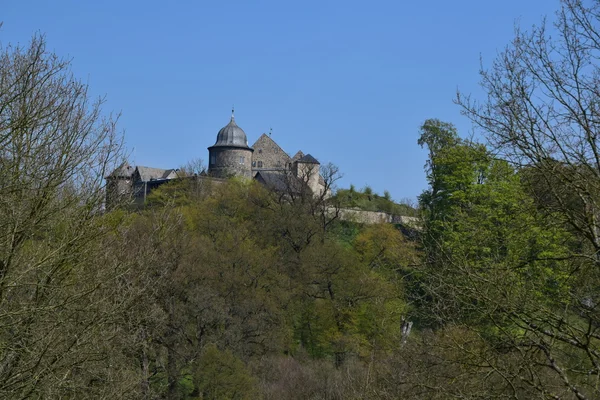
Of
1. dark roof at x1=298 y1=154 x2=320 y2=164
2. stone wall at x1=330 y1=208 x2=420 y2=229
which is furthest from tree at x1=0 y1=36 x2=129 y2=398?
dark roof at x1=298 y1=154 x2=320 y2=164

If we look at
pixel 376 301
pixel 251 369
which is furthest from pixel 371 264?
pixel 251 369

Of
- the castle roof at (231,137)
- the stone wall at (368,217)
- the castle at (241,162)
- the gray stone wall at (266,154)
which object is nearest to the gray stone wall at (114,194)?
the stone wall at (368,217)

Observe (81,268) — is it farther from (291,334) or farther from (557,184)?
(291,334)

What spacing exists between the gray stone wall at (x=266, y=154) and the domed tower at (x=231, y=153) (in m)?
1.58

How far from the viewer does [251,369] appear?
2706 cm

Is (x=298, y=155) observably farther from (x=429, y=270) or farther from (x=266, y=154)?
(x=429, y=270)

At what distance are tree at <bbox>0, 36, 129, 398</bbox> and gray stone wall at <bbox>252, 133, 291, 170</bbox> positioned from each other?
2690 inches

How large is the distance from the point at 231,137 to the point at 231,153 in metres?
1.85

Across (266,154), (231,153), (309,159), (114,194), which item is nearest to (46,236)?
(114,194)

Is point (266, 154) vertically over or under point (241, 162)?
over

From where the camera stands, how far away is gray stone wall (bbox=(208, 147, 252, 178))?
76.4 metres

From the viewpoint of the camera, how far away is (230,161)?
7706 cm

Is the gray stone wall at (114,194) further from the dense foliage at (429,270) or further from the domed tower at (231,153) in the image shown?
the domed tower at (231,153)

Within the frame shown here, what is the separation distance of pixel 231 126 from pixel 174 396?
184 feet
